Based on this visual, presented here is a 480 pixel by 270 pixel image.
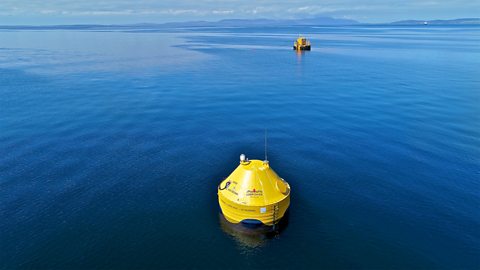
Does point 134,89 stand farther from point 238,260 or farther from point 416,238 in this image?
point 416,238

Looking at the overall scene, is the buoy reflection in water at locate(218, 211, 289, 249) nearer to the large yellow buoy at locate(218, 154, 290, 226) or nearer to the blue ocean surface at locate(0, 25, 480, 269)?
the blue ocean surface at locate(0, 25, 480, 269)

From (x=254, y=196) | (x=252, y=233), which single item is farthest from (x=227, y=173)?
(x=254, y=196)

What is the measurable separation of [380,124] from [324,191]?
24.3m

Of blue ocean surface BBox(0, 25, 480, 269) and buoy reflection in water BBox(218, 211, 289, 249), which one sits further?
buoy reflection in water BBox(218, 211, 289, 249)

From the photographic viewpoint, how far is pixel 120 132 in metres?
48.1

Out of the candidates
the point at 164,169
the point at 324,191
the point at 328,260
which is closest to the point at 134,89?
the point at 164,169

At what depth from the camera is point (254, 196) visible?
2577 centimetres

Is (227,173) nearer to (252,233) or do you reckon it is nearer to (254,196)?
(252,233)

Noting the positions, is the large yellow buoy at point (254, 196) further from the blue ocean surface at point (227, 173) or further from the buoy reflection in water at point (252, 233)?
the blue ocean surface at point (227, 173)

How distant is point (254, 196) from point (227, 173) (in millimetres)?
11363

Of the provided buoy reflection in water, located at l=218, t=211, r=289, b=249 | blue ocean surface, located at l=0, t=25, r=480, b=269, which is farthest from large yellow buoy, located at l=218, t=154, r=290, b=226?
blue ocean surface, located at l=0, t=25, r=480, b=269

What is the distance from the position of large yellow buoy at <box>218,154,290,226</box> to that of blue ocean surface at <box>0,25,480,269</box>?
1.61 meters

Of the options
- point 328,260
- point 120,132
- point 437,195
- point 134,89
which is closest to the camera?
point 328,260

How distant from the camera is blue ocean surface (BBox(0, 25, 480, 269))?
24906 millimetres
